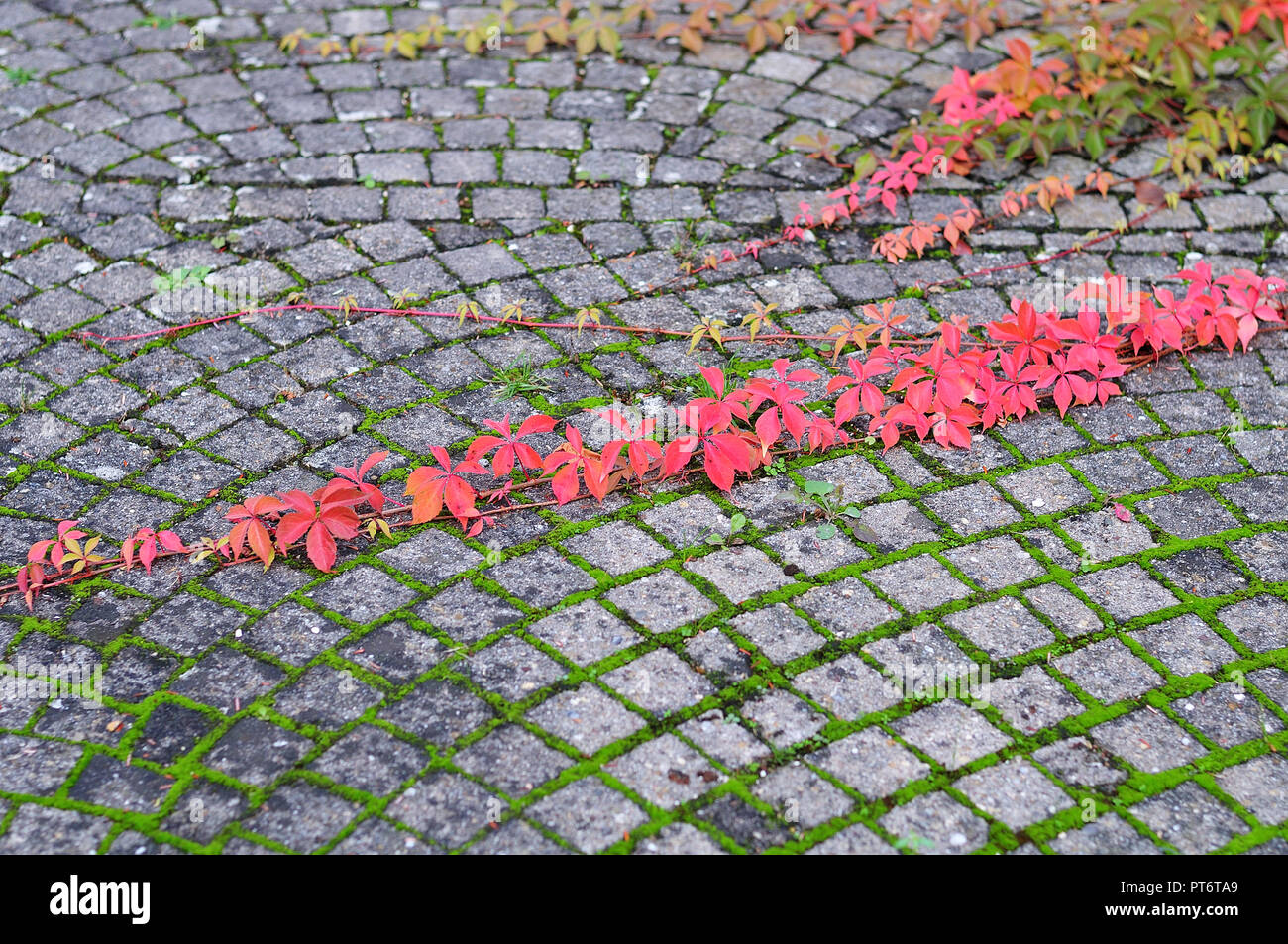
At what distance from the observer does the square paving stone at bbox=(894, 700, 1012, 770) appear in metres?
2.67

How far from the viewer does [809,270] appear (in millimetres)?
4402

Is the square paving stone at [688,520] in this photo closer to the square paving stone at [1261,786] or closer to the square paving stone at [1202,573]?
the square paving stone at [1202,573]

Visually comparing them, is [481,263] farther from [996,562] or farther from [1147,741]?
[1147,741]

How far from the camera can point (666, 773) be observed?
8.54 ft

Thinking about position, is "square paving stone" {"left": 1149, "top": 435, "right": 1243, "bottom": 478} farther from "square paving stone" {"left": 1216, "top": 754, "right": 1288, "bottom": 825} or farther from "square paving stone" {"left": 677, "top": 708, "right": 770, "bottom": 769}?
"square paving stone" {"left": 677, "top": 708, "right": 770, "bottom": 769}

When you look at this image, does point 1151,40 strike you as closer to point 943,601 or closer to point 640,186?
point 640,186

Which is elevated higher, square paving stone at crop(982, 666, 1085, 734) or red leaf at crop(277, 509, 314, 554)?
red leaf at crop(277, 509, 314, 554)

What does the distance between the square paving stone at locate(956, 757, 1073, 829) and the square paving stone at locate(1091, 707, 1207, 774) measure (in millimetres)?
221

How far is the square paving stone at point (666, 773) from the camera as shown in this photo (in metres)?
2.55

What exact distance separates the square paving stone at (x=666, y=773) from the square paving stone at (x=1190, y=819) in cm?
106

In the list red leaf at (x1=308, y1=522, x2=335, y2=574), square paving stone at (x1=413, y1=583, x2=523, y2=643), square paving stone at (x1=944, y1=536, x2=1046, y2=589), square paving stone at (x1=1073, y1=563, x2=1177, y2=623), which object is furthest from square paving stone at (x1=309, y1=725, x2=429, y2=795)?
square paving stone at (x1=1073, y1=563, x2=1177, y2=623)

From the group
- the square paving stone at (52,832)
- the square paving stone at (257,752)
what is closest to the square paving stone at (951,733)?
the square paving stone at (257,752)

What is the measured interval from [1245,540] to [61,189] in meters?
5.01
